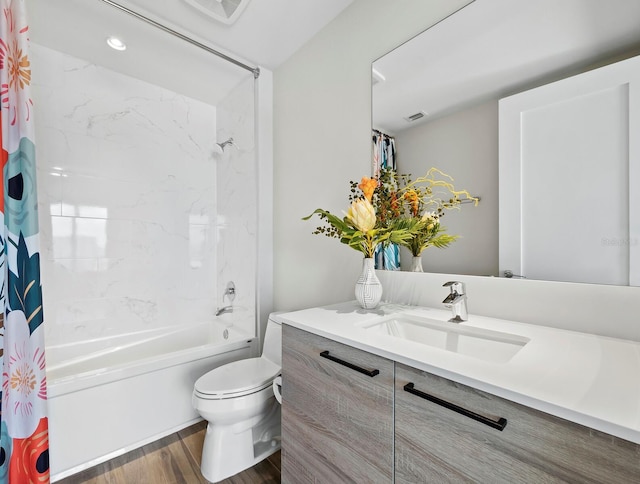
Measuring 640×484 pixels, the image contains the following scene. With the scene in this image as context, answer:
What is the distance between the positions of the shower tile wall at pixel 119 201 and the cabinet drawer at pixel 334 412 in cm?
175

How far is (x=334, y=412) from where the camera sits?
98cm

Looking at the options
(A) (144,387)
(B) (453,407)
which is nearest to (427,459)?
(B) (453,407)

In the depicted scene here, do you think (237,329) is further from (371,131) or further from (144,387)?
(371,131)

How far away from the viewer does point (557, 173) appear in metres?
0.99

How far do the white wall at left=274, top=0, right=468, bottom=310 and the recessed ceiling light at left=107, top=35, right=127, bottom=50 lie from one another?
102cm

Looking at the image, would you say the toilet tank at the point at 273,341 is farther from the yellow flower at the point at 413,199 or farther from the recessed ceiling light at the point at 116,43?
the recessed ceiling light at the point at 116,43

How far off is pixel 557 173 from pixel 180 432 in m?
2.31

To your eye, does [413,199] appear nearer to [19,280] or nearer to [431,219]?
[431,219]

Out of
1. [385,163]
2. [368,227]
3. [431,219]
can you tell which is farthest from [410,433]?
[385,163]

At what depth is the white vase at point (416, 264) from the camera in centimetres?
137

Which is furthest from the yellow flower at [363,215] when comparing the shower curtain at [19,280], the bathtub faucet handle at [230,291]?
the bathtub faucet handle at [230,291]

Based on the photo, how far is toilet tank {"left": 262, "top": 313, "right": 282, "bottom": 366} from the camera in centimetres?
181

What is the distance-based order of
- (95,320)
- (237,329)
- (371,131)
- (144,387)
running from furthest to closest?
(237,329), (95,320), (144,387), (371,131)

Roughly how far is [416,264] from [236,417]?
115 cm
